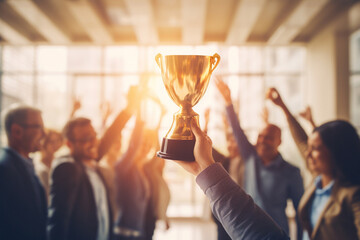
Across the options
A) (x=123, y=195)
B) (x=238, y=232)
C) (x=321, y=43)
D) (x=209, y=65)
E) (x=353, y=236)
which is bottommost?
(x=123, y=195)

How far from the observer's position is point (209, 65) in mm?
857

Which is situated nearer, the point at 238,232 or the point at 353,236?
the point at 238,232

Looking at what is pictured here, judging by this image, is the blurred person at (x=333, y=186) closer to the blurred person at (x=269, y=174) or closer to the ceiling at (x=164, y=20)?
the blurred person at (x=269, y=174)

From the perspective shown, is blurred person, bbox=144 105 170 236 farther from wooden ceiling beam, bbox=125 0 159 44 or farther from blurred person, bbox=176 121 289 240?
wooden ceiling beam, bbox=125 0 159 44

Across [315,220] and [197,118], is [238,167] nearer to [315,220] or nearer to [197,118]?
[315,220]

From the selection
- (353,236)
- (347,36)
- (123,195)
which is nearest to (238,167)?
(123,195)

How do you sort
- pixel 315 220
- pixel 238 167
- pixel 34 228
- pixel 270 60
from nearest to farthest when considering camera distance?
pixel 315 220
pixel 34 228
pixel 238 167
pixel 270 60

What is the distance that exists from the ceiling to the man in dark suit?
270 cm

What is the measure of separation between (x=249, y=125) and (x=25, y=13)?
474 cm

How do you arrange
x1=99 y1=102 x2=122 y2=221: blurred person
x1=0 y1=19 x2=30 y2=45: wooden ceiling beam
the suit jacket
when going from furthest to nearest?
x1=0 y1=19 x2=30 y2=45: wooden ceiling beam
x1=99 y1=102 x2=122 y2=221: blurred person
the suit jacket

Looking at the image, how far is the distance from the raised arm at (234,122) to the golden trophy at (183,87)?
30.5 inches

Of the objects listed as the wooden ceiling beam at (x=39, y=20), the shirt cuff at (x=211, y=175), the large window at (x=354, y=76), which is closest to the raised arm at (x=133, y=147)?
the shirt cuff at (x=211, y=175)

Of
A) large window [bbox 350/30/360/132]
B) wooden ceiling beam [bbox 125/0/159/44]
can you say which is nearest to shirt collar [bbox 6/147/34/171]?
wooden ceiling beam [bbox 125/0/159/44]

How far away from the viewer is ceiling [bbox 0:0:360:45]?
404 cm
